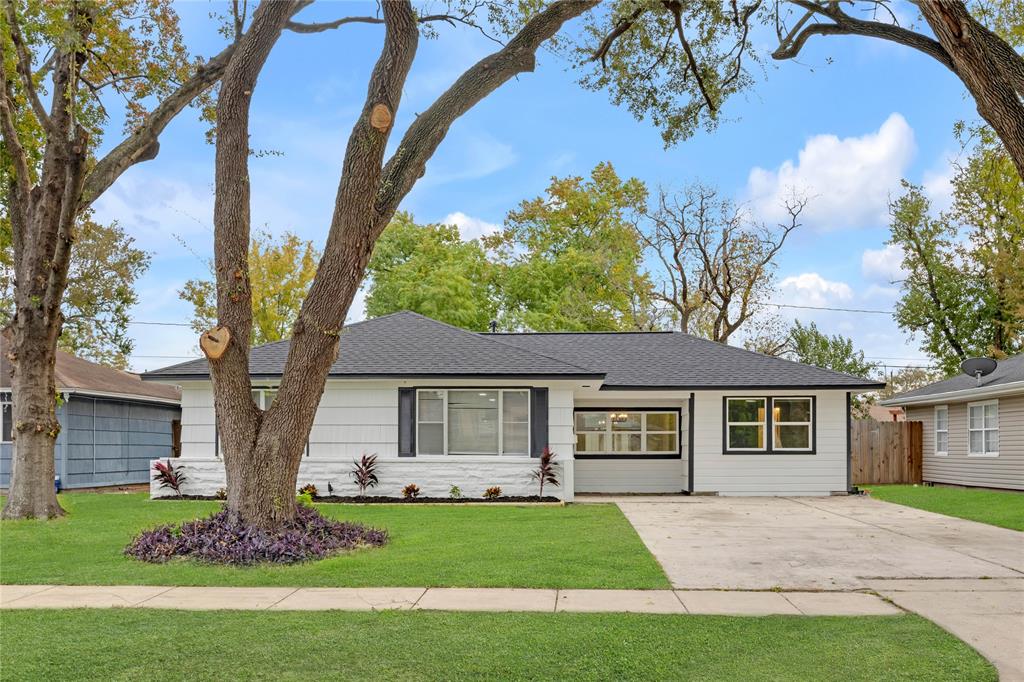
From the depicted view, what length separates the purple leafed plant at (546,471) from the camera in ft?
49.6

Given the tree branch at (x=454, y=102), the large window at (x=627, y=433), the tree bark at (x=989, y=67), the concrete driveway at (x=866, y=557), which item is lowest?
the concrete driveway at (x=866, y=557)

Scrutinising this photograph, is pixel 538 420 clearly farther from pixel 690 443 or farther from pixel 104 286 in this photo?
pixel 104 286

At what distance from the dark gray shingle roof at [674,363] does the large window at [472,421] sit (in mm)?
2277

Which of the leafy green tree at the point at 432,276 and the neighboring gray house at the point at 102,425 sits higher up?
the leafy green tree at the point at 432,276

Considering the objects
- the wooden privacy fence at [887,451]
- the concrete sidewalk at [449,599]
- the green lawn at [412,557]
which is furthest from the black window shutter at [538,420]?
the wooden privacy fence at [887,451]

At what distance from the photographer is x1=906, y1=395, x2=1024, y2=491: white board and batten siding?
17.8 m

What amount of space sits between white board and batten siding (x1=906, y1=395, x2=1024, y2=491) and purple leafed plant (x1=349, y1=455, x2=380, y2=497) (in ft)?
46.2

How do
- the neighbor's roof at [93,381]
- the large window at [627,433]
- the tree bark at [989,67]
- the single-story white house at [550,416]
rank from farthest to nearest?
the neighbor's roof at [93,381] < the large window at [627,433] < the single-story white house at [550,416] < the tree bark at [989,67]

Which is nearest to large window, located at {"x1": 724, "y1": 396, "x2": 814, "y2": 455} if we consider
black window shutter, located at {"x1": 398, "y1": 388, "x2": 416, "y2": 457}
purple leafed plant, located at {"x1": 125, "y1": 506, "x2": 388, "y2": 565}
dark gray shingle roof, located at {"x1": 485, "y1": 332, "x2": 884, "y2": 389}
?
dark gray shingle roof, located at {"x1": 485, "y1": 332, "x2": 884, "y2": 389}

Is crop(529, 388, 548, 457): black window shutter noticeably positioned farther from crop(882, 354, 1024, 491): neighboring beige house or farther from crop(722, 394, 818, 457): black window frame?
crop(882, 354, 1024, 491): neighboring beige house

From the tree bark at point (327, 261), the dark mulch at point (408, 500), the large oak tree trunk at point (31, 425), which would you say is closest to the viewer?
the tree bark at point (327, 261)

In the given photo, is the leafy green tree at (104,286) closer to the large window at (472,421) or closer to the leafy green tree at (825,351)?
the large window at (472,421)

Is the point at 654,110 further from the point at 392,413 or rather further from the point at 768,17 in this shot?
the point at 392,413

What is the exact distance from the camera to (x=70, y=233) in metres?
11.9
